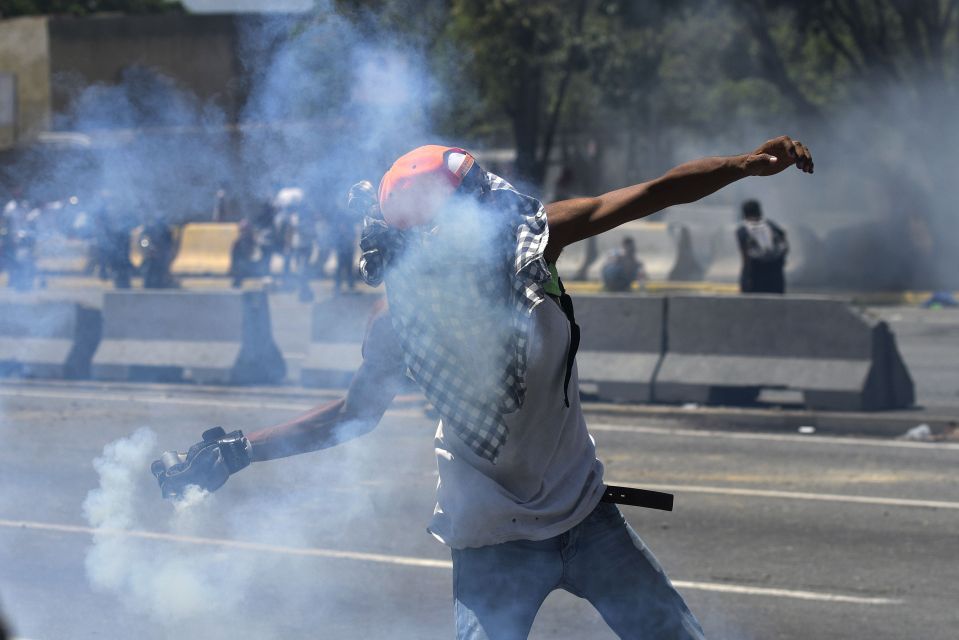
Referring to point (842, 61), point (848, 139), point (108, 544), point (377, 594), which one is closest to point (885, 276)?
point (848, 139)

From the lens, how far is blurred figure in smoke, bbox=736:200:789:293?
39.1ft

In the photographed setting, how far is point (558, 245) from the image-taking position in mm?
3135

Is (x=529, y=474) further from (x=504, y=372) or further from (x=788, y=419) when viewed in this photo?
(x=788, y=419)

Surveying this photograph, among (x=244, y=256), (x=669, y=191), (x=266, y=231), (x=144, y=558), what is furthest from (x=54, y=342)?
(x=669, y=191)

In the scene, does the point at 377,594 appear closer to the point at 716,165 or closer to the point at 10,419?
the point at 716,165

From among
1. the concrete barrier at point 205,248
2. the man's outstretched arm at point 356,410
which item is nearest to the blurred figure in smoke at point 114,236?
the concrete barrier at point 205,248

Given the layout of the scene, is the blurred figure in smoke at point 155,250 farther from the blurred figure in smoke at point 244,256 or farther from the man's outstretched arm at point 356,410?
the man's outstretched arm at point 356,410

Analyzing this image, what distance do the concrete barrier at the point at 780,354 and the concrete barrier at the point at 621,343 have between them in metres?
0.12

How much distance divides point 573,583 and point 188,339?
966 cm

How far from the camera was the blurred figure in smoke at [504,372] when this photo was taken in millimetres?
2973

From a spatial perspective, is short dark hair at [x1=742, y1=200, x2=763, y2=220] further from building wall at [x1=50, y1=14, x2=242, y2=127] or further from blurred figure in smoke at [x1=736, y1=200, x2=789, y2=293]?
building wall at [x1=50, y1=14, x2=242, y2=127]

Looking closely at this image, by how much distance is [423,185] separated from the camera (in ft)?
9.73

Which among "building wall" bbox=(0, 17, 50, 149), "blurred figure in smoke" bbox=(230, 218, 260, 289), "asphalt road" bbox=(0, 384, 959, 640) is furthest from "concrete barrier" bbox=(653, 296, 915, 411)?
"blurred figure in smoke" bbox=(230, 218, 260, 289)

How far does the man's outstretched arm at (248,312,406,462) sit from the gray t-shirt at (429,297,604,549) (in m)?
0.24
